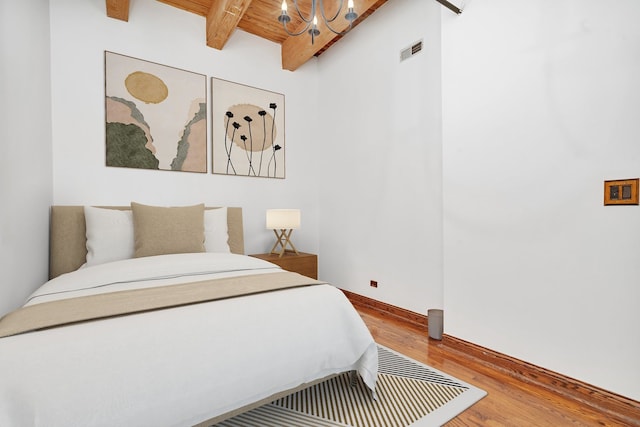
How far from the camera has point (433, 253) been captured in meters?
2.59

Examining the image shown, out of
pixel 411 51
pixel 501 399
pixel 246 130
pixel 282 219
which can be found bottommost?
pixel 501 399

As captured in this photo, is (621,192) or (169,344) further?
(621,192)

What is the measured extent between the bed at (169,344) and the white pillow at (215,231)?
689 millimetres

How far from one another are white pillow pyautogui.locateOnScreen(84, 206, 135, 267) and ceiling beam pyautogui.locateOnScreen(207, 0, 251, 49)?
1994mm

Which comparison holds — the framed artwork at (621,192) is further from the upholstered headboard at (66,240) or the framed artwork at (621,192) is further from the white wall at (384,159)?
the upholstered headboard at (66,240)

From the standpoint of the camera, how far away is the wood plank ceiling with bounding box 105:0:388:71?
109 inches

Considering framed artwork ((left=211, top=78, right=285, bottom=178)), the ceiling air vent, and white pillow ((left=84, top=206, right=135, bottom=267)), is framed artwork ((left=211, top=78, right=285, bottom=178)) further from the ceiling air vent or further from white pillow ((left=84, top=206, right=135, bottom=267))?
the ceiling air vent

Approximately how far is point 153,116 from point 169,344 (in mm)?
2576

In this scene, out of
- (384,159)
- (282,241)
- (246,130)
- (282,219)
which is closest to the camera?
(384,159)

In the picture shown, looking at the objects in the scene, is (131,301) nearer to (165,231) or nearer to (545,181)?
(165,231)

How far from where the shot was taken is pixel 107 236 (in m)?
2.43

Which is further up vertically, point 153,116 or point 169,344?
point 153,116

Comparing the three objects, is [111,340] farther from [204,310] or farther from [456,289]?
[456,289]

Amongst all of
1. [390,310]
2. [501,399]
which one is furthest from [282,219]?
[501,399]
